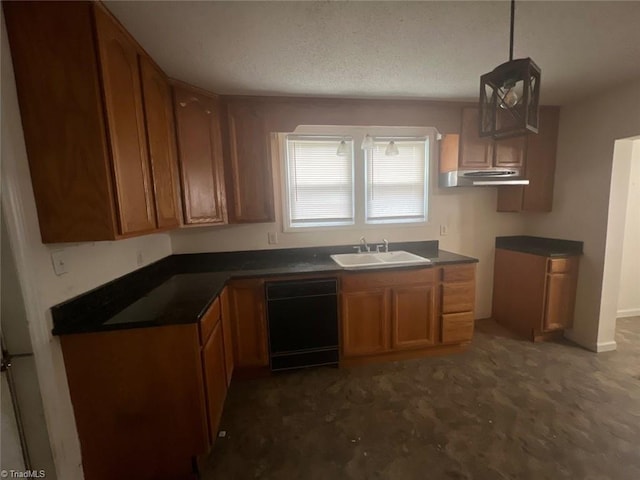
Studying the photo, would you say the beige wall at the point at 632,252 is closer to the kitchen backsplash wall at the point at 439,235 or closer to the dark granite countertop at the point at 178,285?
the kitchen backsplash wall at the point at 439,235

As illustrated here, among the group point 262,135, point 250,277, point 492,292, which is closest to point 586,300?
point 492,292

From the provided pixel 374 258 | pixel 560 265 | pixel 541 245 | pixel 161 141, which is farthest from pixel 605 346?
pixel 161 141

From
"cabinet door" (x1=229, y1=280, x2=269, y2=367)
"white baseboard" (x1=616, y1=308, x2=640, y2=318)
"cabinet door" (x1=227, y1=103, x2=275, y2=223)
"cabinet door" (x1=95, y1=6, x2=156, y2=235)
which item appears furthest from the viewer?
"white baseboard" (x1=616, y1=308, x2=640, y2=318)

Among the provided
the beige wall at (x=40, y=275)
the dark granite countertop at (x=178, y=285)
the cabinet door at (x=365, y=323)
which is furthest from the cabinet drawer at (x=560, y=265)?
the beige wall at (x=40, y=275)

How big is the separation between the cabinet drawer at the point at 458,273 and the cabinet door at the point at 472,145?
102 cm

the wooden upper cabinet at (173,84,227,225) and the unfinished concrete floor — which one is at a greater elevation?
the wooden upper cabinet at (173,84,227,225)

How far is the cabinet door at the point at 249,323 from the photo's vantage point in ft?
7.32

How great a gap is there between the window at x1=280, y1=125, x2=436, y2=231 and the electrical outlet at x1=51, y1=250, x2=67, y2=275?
1731 millimetres

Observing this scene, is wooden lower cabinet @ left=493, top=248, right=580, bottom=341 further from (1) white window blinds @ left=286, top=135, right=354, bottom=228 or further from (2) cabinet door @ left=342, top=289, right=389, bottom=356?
A: (1) white window blinds @ left=286, top=135, right=354, bottom=228

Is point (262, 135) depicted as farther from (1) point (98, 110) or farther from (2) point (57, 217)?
(2) point (57, 217)

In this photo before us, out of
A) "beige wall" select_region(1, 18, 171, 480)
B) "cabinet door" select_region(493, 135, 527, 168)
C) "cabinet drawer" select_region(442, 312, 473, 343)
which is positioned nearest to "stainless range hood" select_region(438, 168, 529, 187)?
"cabinet door" select_region(493, 135, 527, 168)

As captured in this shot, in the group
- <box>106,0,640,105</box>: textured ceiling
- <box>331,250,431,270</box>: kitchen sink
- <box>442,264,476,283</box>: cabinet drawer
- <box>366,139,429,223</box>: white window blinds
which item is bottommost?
<box>442,264,476,283</box>: cabinet drawer

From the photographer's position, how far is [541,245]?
120 inches

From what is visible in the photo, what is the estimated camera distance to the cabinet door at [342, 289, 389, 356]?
7.89 ft
